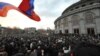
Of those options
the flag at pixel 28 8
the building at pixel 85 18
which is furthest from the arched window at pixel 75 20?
the flag at pixel 28 8

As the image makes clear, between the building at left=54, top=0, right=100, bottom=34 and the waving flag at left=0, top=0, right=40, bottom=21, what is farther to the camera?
the building at left=54, top=0, right=100, bottom=34

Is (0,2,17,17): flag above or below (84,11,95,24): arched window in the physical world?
below

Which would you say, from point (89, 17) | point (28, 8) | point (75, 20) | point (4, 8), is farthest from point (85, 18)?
point (4, 8)

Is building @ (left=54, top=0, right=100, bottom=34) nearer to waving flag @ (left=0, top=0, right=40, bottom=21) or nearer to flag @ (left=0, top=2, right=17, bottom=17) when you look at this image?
waving flag @ (left=0, top=0, right=40, bottom=21)

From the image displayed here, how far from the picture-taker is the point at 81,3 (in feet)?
173

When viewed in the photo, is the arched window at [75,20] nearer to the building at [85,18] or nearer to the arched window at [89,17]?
the building at [85,18]

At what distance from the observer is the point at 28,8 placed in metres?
11.4

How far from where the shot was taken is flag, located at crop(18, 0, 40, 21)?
1113 centimetres

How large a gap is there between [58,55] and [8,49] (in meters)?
2.89

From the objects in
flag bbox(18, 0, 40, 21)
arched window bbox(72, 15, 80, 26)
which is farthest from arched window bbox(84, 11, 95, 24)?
flag bbox(18, 0, 40, 21)

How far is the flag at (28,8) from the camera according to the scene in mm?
11126

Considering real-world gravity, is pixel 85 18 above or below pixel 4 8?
above

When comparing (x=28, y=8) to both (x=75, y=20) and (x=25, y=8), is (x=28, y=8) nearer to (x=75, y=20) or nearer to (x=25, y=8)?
(x=25, y=8)

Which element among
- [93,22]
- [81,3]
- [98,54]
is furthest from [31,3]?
[81,3]
